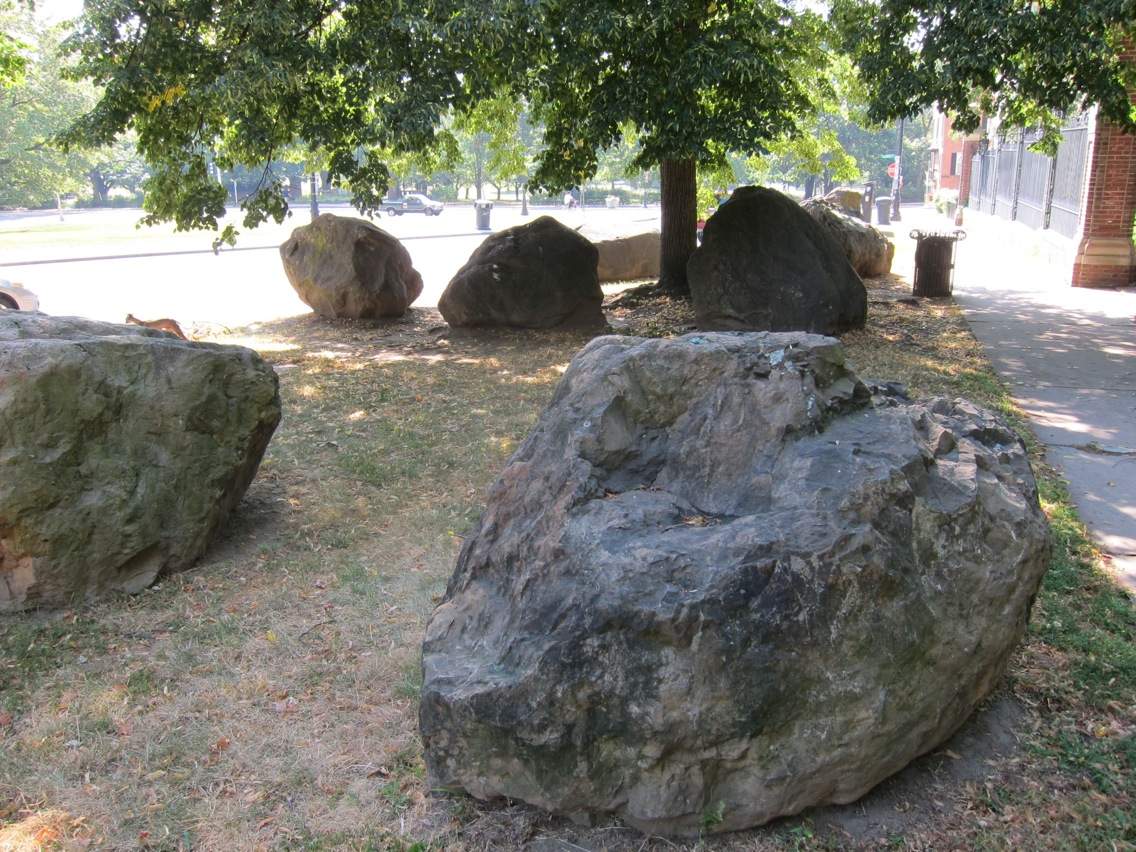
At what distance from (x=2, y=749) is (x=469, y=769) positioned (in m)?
2.06

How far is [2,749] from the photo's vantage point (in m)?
3.88

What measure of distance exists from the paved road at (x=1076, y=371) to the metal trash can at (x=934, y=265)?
19.3 inches

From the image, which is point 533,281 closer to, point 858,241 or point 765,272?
point 765,272

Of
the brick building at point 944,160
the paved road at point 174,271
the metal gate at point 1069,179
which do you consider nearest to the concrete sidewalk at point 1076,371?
the metal gate at point 1069,179

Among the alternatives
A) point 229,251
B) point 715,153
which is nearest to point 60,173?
point 229,251

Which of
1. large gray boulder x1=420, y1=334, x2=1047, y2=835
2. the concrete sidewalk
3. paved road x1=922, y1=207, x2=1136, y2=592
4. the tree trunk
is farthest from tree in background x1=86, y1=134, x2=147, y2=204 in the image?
large gray boulder x1=420, y1=334, x2=1047, y2=835

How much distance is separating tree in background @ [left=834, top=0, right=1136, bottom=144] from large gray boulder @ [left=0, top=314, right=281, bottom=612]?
6.90 m

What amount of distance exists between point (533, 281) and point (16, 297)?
6.87m

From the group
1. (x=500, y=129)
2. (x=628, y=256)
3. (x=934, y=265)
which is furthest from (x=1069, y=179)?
(x=500, y=129)

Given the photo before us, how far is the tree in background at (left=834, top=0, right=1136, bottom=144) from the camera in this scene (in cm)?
838

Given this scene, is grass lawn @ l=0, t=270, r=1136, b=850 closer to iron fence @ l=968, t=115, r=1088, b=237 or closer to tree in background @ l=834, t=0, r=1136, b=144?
tree in background @ l=834, t=0, r=1136, b=144

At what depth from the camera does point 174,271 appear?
2109cm

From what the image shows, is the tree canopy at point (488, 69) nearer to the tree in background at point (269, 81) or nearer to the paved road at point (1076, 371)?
the tree in background at point (269, 81)

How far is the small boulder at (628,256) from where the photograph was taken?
17.7 metres
